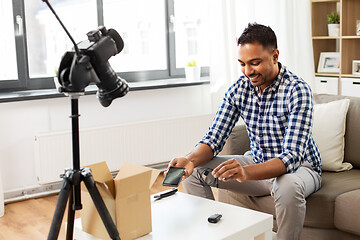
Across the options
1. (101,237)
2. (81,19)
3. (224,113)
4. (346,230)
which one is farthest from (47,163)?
(346,230)

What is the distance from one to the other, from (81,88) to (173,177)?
24.5 inches

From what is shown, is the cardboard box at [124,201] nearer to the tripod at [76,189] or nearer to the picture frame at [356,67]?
the tripod at [76,189]

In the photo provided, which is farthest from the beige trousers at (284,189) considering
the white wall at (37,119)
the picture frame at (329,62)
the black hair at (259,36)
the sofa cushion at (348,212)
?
the picture frame at (329,62)

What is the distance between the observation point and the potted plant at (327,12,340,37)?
4.52m

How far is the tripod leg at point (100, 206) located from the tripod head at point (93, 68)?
0.28m

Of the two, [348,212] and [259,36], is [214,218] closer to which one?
[348,212]

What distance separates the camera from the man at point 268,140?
2.09 meters

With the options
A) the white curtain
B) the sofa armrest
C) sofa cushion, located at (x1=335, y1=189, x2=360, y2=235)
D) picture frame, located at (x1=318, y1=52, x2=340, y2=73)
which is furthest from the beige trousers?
picture frame, located at (x1=318, y1=52, x2=340, y2=73)

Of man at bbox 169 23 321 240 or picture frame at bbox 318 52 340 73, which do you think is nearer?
man at bbox 169 23 321 240

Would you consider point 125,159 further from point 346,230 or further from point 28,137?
point 346,230

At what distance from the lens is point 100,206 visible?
166cm

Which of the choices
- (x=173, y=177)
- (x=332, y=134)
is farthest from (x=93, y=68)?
(x=332, y=134)

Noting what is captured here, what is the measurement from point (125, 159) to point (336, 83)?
1.94 metres

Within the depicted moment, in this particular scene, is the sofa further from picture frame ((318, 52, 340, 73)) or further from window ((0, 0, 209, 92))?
picture frame ((318, 52, 340, 73))
